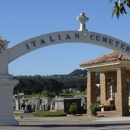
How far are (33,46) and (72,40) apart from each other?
84.1 inches

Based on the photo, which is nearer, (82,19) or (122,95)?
(82,19)

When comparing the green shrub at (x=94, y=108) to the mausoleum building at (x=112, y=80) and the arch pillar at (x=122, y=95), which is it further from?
the arch pillar at (x=122, y=95)

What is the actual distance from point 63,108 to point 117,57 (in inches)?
326

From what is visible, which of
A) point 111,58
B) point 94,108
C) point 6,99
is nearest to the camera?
point 6,99

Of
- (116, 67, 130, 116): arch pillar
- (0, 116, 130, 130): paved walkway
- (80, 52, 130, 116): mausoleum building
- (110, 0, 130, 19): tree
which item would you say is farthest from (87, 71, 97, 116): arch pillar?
(110, 0, 130, 19): tree

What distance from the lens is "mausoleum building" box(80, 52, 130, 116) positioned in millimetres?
23484

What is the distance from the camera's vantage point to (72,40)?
18.6m

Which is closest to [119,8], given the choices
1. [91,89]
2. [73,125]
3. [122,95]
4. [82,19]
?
[73,125]

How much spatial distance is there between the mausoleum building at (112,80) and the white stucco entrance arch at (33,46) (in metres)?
3.26

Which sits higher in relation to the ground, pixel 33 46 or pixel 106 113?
pixel 33 46

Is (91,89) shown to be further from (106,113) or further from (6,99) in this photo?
(6,99)

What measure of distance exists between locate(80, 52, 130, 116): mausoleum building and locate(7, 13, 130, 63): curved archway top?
3.26m

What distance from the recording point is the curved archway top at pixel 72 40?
17.2 meters

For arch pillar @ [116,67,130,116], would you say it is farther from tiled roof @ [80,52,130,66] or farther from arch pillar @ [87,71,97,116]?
arch pillar @ [87,71,97,116]
